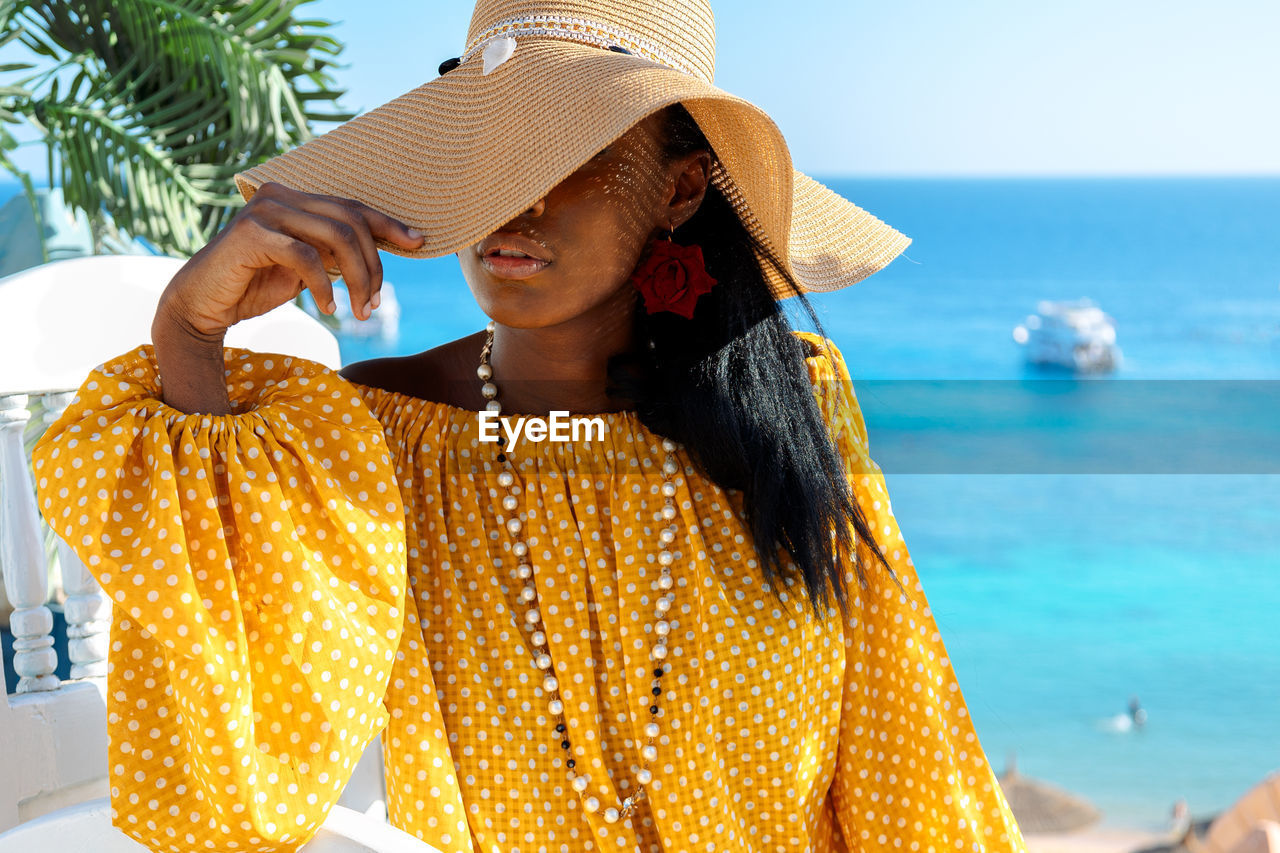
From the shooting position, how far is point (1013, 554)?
49.8 ft

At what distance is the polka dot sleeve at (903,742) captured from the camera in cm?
129

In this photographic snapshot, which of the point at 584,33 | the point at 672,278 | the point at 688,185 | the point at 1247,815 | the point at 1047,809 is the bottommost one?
the point at 1047,809

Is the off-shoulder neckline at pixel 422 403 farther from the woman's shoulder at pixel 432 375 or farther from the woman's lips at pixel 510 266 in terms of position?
the woman's lips at pixel 510 266

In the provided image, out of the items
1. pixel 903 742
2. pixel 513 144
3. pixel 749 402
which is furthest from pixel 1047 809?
pixel 513 144

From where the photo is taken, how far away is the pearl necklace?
3.95 ft

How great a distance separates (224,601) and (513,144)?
1.55 feet

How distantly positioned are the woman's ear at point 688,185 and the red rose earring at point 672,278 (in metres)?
0.02

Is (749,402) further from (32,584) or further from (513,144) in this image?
(32,584)

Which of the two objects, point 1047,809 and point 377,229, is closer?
point 377,229

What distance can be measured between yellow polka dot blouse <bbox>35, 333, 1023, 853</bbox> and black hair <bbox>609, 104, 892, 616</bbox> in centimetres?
3

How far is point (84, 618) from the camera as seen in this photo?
1.61m

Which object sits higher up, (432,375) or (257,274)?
(257,274)

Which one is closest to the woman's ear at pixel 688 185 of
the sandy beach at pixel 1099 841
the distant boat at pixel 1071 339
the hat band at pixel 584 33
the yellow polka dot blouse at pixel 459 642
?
the hat band at pixel 584 33

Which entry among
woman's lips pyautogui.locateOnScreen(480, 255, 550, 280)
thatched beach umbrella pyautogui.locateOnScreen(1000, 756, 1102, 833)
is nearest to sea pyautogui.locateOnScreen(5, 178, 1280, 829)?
thatched beach umbrella pyautogui.locateOnScreen(1000, 756, 1102, 833)
